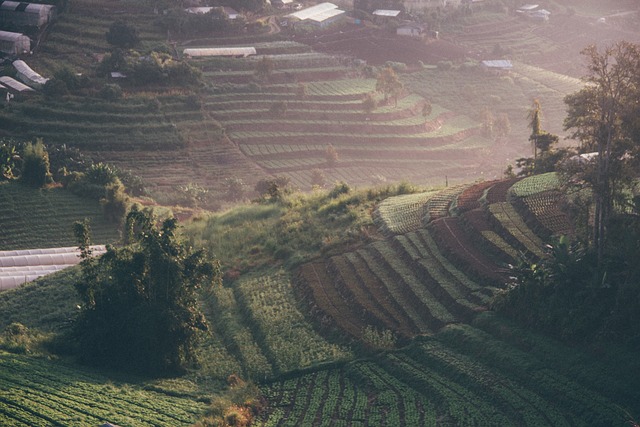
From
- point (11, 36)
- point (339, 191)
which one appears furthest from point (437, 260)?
point (11, 36)

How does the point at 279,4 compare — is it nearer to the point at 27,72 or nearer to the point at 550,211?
the point at 27,72

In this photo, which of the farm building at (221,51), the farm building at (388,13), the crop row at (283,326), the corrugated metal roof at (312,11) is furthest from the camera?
the farm building at (388,13)

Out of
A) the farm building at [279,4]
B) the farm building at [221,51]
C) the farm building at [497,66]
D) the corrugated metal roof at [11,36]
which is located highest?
the farm building at [279,4]

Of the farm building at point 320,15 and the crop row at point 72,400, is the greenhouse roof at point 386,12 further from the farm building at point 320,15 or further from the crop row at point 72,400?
the crop row at point 72,400

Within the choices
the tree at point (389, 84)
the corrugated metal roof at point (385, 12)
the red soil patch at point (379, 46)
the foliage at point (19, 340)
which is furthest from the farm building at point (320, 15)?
the foliage at point (19, 340)

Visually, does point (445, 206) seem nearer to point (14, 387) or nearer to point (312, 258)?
point (312, 258)

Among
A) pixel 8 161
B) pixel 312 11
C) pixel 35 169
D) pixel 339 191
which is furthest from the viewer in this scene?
pixel 312 11

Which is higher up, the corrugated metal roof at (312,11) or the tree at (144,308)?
the corrugated metal roof at (312,11)

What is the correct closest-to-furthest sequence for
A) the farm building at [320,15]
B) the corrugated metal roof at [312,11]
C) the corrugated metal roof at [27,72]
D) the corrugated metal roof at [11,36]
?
the corrugated metal roof at [27,72], the corrugated metal roof at [11,36], the farm building at [320,15], the corrugated metal roof at [312,11]
